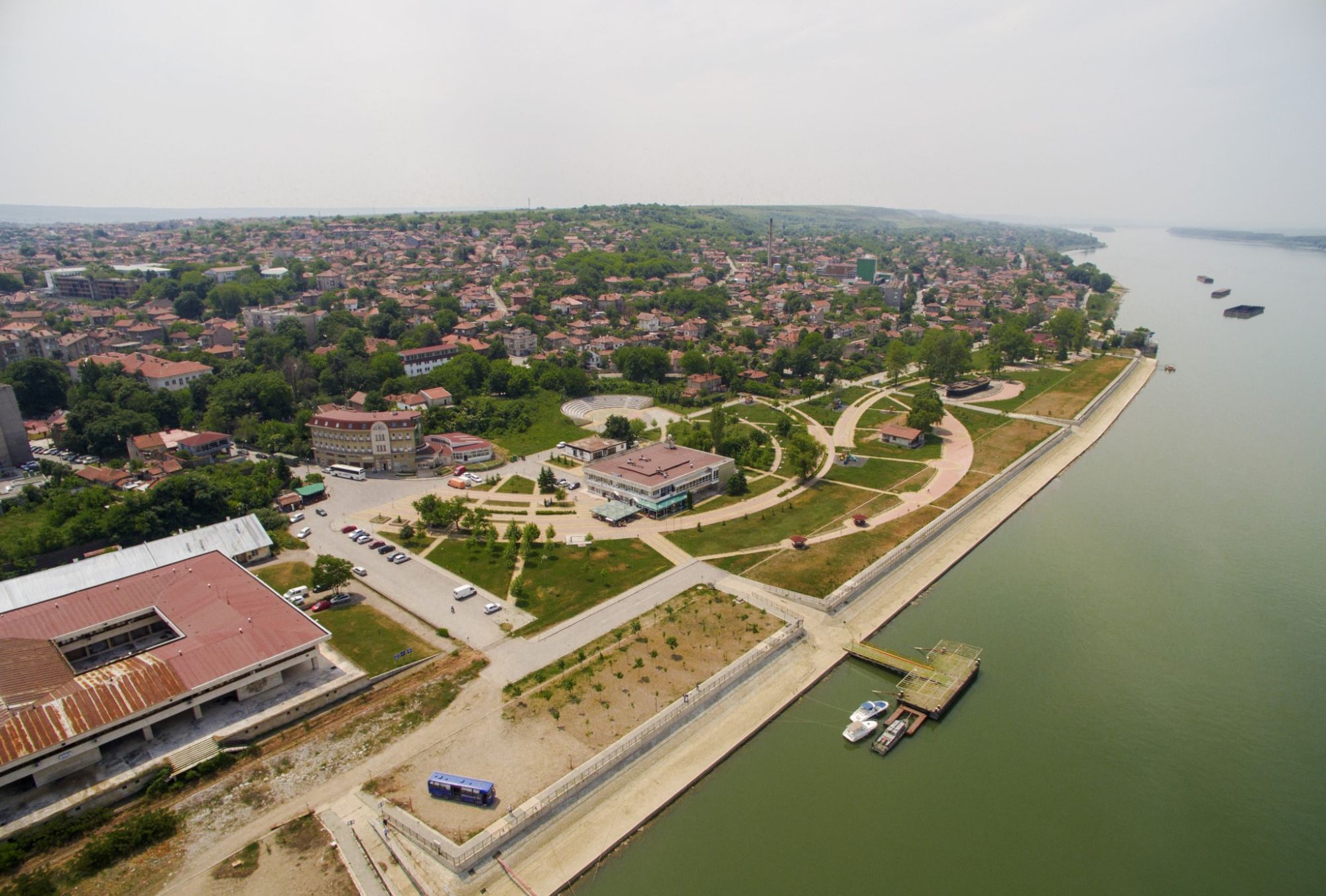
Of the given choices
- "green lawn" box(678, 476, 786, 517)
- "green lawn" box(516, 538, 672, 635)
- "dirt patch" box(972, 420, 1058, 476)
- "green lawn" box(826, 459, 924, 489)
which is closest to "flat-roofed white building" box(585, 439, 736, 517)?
"green lawn" box(678, 476, 786, 517)

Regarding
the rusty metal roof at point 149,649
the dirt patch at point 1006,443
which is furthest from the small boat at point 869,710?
the dirt patch at point 1006,443

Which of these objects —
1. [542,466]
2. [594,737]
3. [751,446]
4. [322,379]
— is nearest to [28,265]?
[322,379]

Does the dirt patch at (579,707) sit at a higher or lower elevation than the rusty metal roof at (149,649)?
lower

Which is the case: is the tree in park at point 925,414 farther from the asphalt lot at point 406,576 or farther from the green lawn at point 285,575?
the green lawn at point 285,575

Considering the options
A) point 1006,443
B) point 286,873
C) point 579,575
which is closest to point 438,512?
point 579,575

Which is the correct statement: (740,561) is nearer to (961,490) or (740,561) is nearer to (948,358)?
(961,490)

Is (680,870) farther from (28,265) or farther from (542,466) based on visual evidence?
(28,265)

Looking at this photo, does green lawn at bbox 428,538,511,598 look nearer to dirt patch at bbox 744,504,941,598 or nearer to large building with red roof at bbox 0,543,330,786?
large building with red roof at bbox 0,543,330,786
